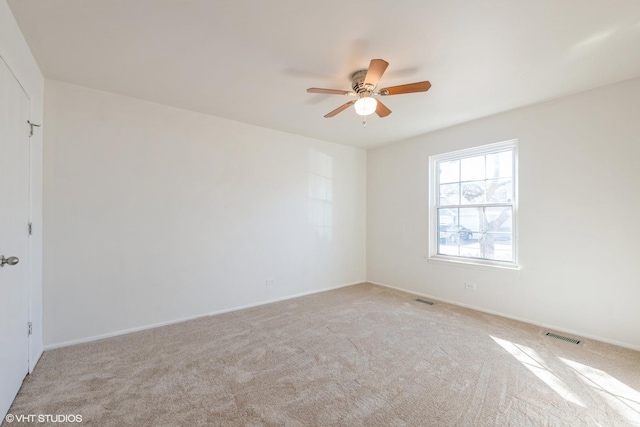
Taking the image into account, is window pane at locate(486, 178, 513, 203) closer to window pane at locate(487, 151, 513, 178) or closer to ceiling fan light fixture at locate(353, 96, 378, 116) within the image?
window pane at locate(487, 151, 513, 178)

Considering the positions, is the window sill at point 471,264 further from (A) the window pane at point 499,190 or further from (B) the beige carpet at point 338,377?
(A) the window pane at point 499,190

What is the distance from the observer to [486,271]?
3.75m

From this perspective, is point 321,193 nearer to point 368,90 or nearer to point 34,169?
point 368,90

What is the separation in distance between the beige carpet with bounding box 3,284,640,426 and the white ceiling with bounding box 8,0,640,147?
8.43 feet

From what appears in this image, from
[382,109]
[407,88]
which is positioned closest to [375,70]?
[407,88]

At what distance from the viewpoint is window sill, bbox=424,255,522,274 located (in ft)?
11.5

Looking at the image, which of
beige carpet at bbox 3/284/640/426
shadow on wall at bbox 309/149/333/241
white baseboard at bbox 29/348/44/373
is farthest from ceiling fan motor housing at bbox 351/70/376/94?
white baseboard at bbox 29/348/44/373

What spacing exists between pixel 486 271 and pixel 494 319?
61 centimetres

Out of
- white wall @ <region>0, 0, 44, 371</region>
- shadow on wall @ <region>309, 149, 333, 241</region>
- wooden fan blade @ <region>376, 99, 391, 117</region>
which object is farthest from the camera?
shadow on wall @ <region>309, 149, 333, 241</region>

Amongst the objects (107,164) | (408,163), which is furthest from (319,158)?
(107,164)

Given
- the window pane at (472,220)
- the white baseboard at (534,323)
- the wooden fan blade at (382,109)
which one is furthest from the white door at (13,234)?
the window pane at (472,220)

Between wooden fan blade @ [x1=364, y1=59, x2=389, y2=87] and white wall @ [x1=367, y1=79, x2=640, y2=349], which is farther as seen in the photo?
white wall @ [x1=367, y1=79, x2=640, y2=349]

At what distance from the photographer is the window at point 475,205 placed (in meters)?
3.63

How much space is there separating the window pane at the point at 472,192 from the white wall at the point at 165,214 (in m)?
2.17
